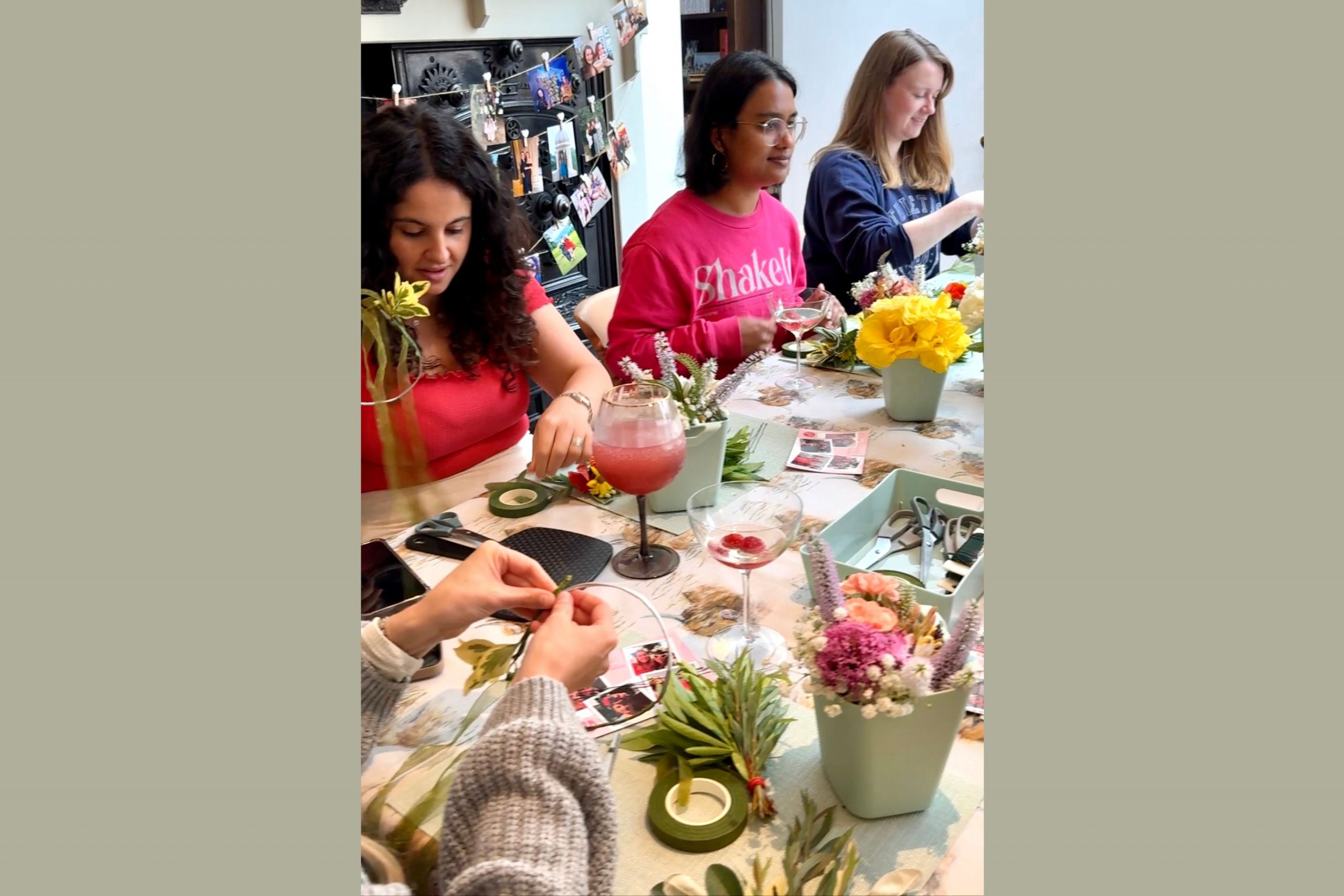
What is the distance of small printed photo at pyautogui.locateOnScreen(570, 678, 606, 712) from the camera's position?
2.85 feet

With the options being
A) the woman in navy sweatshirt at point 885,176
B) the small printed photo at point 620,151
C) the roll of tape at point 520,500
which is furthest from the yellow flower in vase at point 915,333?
the small printed photo at point 620,151

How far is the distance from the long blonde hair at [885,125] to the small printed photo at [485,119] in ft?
4.02

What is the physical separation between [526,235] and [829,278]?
126cm

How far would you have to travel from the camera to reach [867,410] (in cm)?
168

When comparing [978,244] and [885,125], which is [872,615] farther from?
[885,125]

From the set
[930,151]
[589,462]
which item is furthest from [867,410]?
[930,151]

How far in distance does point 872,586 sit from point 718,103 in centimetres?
177

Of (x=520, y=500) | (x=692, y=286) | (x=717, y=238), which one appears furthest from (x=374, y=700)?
(x=717, y=238)

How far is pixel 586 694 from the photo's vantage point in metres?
0.89

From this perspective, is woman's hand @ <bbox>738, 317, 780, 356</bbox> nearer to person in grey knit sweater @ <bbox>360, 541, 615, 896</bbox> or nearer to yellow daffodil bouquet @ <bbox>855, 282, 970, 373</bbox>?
yellow daffodil bouquet @ <bbox>855, 282, 970, 373</bbox>

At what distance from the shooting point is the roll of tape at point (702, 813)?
0.71 metres

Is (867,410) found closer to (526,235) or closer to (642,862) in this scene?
(526,235)

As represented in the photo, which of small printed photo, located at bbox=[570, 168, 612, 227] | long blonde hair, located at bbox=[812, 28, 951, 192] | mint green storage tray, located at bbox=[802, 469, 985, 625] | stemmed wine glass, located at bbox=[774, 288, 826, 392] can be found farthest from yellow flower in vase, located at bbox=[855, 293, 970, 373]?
small printed photo, located at bbox=[570, 168, 612, 227]

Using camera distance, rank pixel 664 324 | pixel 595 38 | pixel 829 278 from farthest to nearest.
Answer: pixel 595 38, pixel 829 278, pixel 664 324
